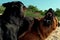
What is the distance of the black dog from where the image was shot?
565 cm

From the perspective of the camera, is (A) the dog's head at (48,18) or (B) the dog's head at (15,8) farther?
(B) the dog's head at (15,8)

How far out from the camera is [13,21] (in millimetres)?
5742

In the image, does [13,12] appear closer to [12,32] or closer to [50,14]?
[12,32]

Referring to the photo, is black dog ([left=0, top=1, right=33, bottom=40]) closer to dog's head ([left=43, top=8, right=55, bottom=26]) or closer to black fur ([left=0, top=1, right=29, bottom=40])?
black fur ([left=0, top=1, right=29, bottom=40])

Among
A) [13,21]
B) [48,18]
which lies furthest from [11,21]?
[48,18]

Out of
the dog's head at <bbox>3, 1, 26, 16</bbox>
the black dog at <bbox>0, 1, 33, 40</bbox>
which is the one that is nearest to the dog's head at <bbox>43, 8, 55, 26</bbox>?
the black dog at <bbox>0, 1, 33, 40</bbox>

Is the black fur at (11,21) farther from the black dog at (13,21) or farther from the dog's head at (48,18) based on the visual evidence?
the dog's head at (48,18)

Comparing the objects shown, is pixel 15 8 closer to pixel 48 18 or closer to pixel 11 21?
pixel 11 21

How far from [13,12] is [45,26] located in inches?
32.0

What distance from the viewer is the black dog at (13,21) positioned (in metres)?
Result: 5.65

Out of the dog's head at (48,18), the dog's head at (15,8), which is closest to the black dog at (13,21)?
the dog's head at (15,8)

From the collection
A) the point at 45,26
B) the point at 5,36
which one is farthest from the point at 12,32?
the point at 45,26

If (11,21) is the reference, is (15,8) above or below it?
above

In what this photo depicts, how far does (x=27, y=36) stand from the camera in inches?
223
